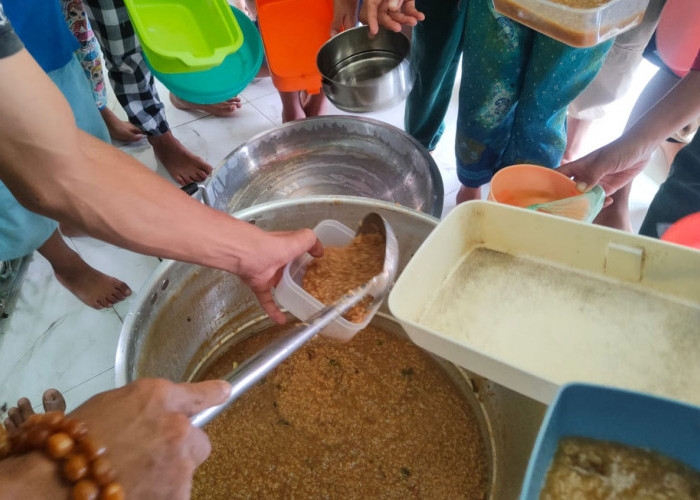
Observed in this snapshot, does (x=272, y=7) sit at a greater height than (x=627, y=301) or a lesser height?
greater

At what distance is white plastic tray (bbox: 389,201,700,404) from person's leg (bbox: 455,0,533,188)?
60 centimetres

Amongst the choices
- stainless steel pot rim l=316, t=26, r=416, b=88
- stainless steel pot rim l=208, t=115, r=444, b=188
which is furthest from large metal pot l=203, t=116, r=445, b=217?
stainless steel pot rim l=316, t=26, r=416, b=88

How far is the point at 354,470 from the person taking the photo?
89 centimetres

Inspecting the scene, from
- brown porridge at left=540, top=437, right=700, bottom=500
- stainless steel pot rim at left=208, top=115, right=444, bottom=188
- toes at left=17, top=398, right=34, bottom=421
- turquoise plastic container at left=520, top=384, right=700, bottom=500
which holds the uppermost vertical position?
turquoise plastic container at left=520, top=384, right=700, bottom=500

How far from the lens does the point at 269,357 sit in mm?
612

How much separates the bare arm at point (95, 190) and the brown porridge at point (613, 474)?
0.48 meters

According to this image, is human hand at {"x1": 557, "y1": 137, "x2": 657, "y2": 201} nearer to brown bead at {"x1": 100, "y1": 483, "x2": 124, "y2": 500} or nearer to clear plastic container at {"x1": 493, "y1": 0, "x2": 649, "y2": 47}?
clear plastic container at {"x1": 493, "y1": 0, "x2": 649, "y2": 47}

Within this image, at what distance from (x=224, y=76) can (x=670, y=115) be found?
101cm

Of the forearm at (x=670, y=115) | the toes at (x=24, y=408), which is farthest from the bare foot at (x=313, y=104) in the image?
the toes at (x=24, y=408)

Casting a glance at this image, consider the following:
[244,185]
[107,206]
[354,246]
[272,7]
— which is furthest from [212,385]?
[272,7]

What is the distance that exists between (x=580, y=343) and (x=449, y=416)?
1.37ft

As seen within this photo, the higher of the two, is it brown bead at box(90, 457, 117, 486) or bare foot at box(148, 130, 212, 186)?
brown bead at box(90, 457, 117, 486)

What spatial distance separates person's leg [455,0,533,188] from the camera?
1.08 m

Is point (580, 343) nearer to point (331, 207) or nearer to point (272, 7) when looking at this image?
point (331, 207)
